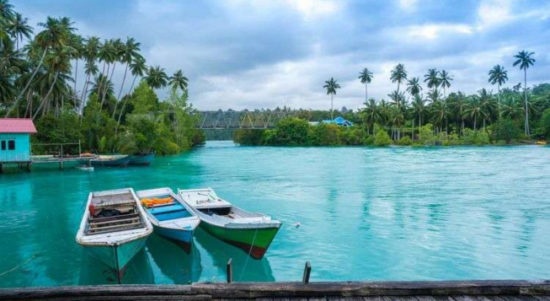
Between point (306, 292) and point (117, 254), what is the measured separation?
20.8 feet

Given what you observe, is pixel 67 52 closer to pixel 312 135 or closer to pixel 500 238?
pixel 500 238

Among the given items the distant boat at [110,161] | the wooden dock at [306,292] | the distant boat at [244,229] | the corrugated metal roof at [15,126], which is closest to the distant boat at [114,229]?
the distant boat at [244,229]

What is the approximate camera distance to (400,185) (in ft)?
96.7

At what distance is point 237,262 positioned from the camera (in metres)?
12.3

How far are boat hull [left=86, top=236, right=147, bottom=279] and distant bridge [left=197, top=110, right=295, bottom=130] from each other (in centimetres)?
9032

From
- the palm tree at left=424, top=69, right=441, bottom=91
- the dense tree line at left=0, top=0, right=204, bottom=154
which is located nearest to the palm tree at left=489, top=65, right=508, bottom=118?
the palm tree at left=424, top=69, right=441, bottom=91

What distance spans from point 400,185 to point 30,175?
30743 mm

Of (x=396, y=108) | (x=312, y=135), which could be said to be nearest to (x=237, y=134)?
(x=312, y=135)

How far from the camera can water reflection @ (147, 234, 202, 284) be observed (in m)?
11.4

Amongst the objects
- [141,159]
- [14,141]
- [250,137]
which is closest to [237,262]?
[14,141]

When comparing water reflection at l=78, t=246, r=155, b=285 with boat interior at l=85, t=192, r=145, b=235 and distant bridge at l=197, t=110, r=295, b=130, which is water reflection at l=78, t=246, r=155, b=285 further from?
distant bridge at l=197, t=110, r=295, b=130

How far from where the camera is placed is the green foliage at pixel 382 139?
91.8 meters

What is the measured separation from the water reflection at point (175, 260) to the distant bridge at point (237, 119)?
87.3m

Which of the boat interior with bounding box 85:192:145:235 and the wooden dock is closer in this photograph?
the wooden dock
